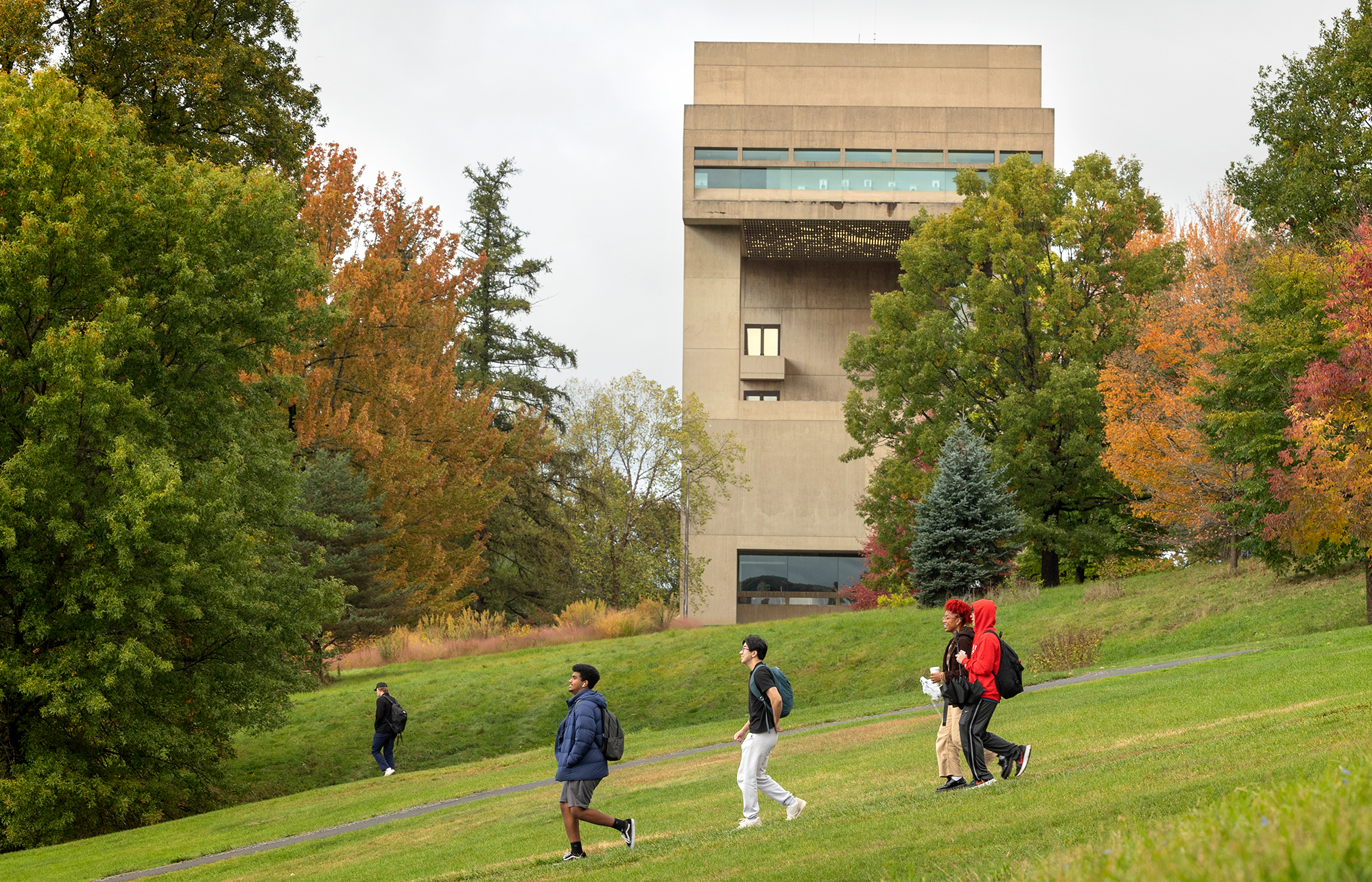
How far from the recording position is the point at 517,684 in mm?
31625

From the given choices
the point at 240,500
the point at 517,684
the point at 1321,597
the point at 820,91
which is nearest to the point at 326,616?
the point at 240,500

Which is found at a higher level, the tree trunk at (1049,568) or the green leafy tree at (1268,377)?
the green leafy tree at (1268,377)

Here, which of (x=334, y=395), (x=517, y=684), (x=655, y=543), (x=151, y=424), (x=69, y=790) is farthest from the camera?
(x=655, y=543)

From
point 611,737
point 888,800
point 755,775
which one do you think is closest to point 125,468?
point 611,737

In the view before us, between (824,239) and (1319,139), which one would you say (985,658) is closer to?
(1319,139)

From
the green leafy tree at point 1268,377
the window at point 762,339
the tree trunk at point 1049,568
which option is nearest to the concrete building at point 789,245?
the window at point 762,339

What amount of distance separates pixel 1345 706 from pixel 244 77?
1005 inches

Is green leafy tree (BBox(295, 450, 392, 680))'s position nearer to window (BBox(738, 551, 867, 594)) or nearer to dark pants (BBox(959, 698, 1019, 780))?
window (BBox(738, 551, 867, 594))

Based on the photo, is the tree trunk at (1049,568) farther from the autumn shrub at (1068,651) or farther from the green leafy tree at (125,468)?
the green leafy tree at (125,468)

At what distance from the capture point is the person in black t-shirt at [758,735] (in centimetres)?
1082

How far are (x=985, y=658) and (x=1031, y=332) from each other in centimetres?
2806

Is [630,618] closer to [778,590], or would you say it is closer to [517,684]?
[517,684]

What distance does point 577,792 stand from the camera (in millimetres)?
10695

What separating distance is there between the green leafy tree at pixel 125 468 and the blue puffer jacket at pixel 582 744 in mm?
11094
